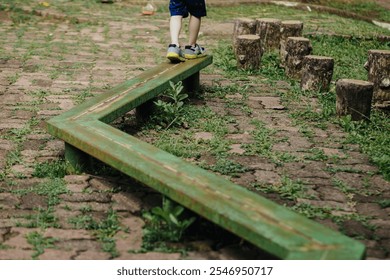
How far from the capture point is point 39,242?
10.8 feet

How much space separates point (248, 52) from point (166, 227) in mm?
3872

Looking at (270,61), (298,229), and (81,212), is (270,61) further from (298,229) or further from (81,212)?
(298,229)

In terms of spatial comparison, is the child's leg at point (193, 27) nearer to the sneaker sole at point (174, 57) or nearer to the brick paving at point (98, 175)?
the sneaker sole at point (174, 57)

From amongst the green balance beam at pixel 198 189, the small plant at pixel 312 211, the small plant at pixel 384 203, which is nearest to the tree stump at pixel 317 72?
the green balance beam at pixel 198 189

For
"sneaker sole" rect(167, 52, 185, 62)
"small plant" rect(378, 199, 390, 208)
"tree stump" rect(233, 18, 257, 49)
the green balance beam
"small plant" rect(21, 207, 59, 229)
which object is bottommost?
"small plant" rect(21, 207, 59, 229)

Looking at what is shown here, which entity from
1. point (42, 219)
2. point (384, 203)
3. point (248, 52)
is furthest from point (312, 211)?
point (248, 52)

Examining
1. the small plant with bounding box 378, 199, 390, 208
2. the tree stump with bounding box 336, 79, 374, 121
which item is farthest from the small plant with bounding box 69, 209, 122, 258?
the tree stump with bounding box 336, 79, 374, 121

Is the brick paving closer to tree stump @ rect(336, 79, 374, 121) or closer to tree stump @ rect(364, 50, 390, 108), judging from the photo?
tree stump @ rect(336, 79, 374, 121)

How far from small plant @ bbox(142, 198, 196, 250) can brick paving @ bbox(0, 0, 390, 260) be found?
7cm

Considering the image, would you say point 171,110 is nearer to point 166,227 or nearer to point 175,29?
point 175,29

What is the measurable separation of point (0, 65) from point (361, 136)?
4031 millimetres

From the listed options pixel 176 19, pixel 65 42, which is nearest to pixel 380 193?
pixel 176 19

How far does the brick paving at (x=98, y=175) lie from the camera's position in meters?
3.34

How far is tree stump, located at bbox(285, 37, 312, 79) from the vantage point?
21.8 feet
